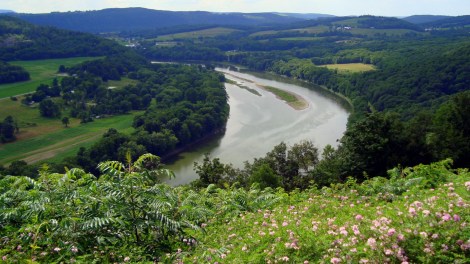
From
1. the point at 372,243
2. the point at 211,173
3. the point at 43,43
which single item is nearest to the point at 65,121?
the point at 211,173

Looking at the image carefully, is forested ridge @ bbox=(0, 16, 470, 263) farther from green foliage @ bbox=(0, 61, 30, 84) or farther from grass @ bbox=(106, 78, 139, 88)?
green foliage @ bbox=(0, 61, 30, 84)

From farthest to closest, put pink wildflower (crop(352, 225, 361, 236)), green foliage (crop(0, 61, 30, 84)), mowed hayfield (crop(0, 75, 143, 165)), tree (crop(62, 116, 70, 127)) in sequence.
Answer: green foliage (crop(0, 61, 30, 84)), tree (crop(62, 116, 70, 127)), mowed hayfield (crop(0, 75, 143, 165)), pink wildflower (crop(352, 225, 361, 236))

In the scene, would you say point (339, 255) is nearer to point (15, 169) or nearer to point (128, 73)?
point (15, 169)

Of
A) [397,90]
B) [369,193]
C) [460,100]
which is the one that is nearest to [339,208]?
[369,193]

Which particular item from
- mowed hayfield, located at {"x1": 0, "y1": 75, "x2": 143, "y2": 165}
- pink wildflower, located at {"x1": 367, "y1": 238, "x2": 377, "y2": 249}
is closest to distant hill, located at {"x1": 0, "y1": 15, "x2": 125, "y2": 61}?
mowed hayfield, located at {"x1": 0, "y1": 75, "x2": 143, "y2": 165}

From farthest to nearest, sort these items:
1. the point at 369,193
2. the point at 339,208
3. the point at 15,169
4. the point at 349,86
Answer: the point at 349,86 < the point at 15,169 < the point at 369,193 < the point at 339,208

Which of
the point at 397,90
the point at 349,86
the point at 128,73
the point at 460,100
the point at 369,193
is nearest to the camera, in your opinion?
the point at 369,193
